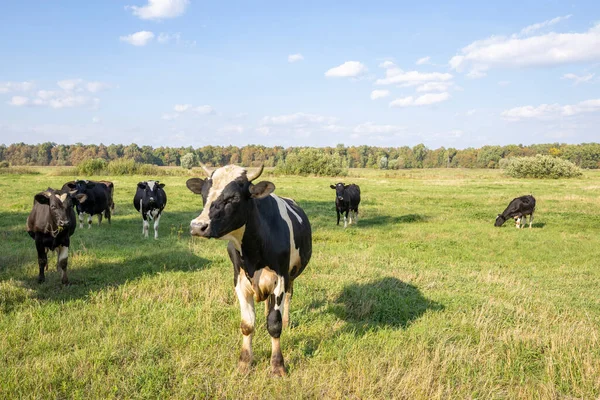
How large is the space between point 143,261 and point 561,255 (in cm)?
1193

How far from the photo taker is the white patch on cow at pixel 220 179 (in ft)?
12.9

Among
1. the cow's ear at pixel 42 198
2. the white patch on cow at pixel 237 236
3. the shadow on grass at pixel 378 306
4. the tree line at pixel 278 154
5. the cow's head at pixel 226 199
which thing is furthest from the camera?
the tree line at pixel 278 154

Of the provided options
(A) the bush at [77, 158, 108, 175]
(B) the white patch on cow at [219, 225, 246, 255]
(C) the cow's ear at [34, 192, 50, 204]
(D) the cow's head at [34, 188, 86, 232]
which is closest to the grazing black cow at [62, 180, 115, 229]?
(D) the cow's head at [34, 188, 86, 232]

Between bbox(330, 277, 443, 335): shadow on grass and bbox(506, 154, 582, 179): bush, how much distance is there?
190 ft

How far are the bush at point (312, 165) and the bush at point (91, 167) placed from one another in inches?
970

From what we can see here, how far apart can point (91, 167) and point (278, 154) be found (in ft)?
212

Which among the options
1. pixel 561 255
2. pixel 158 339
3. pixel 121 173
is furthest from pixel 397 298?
pixel 121 173

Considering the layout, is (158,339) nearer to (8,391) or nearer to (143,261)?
(8,391)

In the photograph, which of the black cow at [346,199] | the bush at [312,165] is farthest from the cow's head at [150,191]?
the bush at [312,165]

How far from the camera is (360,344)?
5008mm

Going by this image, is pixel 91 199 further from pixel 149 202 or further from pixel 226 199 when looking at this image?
pixel 226 199

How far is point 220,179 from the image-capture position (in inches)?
161

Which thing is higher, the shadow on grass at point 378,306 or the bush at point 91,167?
the bush at point 91,167

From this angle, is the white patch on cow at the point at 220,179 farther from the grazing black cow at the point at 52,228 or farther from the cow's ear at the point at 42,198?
the cow's ear at the point at 42,198
